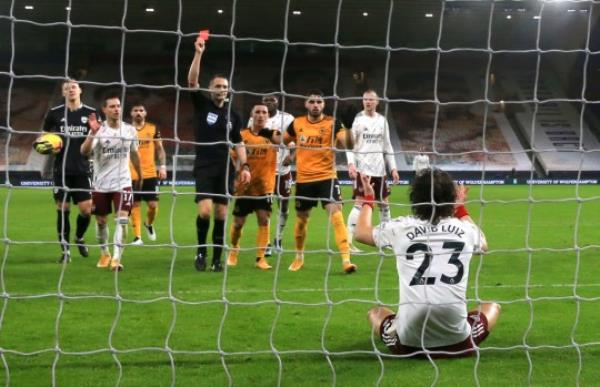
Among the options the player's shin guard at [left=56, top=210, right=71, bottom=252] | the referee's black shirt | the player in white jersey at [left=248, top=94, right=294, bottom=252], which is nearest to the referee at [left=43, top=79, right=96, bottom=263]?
the player's shin guard at [left=56, top=210, right=71, bottom=252]

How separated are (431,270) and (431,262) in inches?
1.8

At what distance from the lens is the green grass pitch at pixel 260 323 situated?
4383mm

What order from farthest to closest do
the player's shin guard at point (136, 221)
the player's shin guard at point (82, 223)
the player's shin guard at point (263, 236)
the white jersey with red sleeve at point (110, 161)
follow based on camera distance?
the player's shin guard at point (136, 221)
the player's shin guard at point (82, 223)
the player's shin guard at point (263, 236)
the white jersey with red sleeve at point (110, 161)

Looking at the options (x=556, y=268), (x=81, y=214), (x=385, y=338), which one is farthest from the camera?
(x=81, y=214)

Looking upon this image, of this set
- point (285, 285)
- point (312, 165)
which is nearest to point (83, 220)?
point (312, 165)

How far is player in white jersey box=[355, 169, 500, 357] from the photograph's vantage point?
14.7 ft

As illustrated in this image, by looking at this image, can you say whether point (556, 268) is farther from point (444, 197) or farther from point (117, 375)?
point (117, 375)

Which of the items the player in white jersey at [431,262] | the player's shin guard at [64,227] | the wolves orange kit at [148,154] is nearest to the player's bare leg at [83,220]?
the player's shin guard at [64,227]

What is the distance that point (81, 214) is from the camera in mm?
9086

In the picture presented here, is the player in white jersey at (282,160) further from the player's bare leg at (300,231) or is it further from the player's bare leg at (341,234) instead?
the player's bare leg at (341,234)

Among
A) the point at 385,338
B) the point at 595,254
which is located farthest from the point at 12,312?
the point at 595,254

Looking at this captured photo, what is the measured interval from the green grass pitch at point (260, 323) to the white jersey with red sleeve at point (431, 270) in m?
0.15

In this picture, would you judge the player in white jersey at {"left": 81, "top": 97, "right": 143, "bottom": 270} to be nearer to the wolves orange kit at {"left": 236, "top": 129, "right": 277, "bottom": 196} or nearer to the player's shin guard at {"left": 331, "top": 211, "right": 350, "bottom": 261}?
the wolves orange kit at {"left": 236, "top": 129, "right": 277, "bottom": 196}

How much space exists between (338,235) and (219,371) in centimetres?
380
